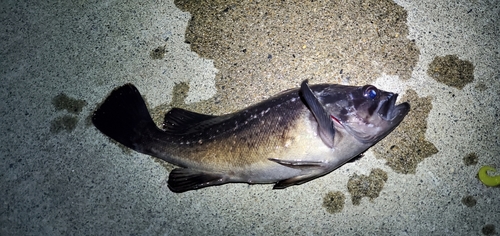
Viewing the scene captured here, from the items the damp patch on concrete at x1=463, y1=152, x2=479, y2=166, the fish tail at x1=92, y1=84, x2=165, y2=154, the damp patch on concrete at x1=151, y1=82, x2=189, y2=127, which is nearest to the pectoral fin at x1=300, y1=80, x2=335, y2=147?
the fish tail at x1=92, y1=84, x2=165, y2=154

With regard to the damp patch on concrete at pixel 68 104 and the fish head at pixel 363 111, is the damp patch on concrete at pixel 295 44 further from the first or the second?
the damp patch on concrete at pixel 68 104

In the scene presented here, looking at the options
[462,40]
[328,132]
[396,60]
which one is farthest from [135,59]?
Answer: [462,40]

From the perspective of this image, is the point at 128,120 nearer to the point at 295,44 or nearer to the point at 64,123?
the point at 64,123

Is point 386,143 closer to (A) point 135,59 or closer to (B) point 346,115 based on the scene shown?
(B) point 346,115

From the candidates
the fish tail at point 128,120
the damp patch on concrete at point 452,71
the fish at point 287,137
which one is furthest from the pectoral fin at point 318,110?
the damp patch on concrete at point 452,71

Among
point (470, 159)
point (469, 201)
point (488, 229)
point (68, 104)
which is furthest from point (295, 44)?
point (488, 229)
